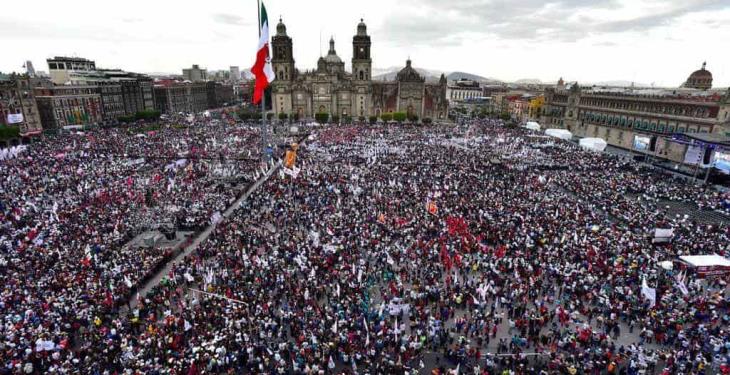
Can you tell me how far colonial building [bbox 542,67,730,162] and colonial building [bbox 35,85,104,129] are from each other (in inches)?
3491

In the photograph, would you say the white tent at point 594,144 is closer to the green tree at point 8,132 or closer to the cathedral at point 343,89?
the cathedral at point 343,89

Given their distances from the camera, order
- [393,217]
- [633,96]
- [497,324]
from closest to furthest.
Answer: [497,324] → [393,217] → [633,96]

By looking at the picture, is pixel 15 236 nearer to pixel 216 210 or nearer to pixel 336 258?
pixel 216 210

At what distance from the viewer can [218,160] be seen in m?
43.3

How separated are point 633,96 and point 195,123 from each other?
7558 centimetres

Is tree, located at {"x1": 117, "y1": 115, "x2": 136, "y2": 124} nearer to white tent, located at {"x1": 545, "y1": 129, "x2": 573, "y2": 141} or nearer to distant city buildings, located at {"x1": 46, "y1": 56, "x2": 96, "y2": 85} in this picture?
distant city buildings, located at {"x1": 46, "y1": 56, "x2": 96, "y2": 85}

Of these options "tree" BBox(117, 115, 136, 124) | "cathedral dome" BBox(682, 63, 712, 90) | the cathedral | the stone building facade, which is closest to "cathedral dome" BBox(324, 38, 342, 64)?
the cathedral

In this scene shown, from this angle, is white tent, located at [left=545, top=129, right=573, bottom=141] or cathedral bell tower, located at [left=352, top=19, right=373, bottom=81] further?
cathedral bell tower, located at [left=352, top=19, right=373, bottom=81]

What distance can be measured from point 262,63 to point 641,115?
58.0 m

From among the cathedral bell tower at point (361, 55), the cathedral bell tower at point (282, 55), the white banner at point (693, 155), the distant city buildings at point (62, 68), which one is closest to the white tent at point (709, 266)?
A: the white banner at point (693, 155)

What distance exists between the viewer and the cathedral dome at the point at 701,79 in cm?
8275

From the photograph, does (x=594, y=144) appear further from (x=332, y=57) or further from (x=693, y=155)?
(x=332, y=57)

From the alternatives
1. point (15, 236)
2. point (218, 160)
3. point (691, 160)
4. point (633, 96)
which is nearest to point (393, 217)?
point (15, 236)

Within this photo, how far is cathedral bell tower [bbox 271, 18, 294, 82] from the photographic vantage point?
8794 cm
